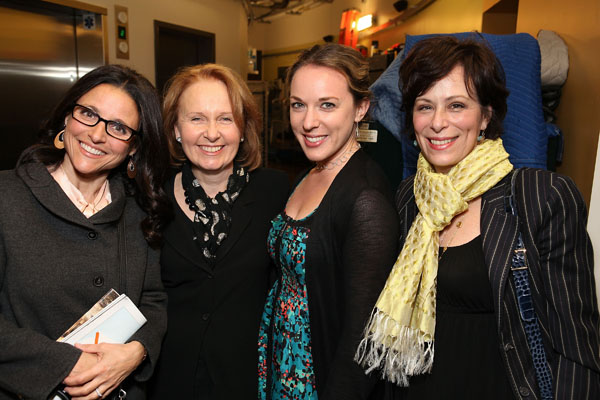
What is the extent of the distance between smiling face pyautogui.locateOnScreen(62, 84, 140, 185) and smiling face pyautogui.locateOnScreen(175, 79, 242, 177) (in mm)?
245

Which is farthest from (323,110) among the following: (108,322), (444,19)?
(444,19)

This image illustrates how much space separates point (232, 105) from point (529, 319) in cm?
140

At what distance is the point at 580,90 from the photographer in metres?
2.20

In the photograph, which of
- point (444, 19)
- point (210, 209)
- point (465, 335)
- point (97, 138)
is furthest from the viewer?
point (444, 19)

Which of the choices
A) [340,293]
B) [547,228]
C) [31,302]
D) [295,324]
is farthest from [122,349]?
[547,228]

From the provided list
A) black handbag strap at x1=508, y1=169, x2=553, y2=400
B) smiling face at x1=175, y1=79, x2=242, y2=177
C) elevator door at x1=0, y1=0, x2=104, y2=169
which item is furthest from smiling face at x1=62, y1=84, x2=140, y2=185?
elevator door at x1=0, y1=0, x2=104, y2=169

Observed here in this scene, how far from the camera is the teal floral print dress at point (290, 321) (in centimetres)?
156

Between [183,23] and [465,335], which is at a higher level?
[183,23]

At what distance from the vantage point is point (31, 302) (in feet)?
4.45

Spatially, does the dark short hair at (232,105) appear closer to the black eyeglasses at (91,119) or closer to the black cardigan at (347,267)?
the black eyeglasses at (91,119)

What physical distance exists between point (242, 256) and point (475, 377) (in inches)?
38.9

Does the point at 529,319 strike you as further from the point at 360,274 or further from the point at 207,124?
the point at 207,124

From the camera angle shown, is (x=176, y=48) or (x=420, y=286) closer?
(x=420, y=286)

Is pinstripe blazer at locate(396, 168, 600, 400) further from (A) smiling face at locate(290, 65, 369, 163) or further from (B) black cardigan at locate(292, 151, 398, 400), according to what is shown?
(A) smiling face at locate(290, 65, 369, 163)
